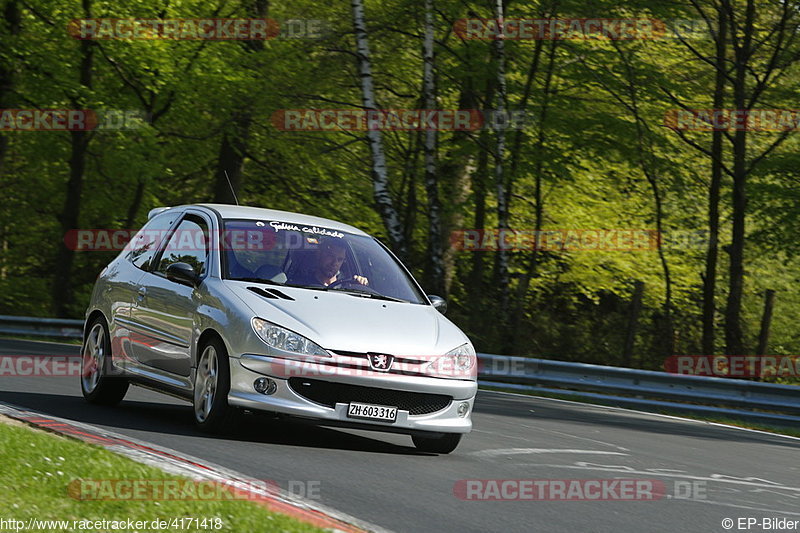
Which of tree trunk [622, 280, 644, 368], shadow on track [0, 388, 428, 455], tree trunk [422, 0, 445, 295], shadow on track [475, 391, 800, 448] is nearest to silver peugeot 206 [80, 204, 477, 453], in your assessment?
shadow on track [0, 388, 428, 455]

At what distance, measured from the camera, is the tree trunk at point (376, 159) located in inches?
922

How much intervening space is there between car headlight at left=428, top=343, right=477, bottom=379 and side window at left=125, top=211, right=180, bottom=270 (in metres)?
3.10

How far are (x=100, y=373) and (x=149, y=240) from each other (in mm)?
1293

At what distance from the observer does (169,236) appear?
10.6 meters

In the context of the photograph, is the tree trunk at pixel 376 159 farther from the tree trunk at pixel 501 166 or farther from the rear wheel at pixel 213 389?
the rear wheel at pixel 213 389

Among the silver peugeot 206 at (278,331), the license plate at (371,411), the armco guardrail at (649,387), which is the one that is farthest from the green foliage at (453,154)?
the license plate at (371,411)

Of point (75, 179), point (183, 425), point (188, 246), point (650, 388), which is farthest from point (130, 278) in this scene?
point (75, 179)

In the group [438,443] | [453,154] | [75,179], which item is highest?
[453,154]

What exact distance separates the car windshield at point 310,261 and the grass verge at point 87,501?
2.47 m

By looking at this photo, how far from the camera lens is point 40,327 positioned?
87.7ft

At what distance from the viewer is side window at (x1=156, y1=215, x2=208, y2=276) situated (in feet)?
32.6

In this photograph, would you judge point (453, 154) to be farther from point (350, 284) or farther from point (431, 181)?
point (350, 284)

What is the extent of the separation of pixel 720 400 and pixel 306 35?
1629 cm

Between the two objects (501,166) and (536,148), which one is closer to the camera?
(536,148)
